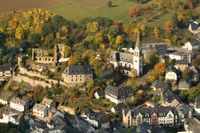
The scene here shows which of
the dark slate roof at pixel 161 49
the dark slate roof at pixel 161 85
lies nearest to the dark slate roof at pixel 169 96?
the dark slate roof at pixel 161 85

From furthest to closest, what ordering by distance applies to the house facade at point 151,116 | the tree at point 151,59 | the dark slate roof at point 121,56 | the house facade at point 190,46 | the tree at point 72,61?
the house facade at point 190,46 → the tree at point 151,59 → the dark slate roof at point 121,56 → the tree at point 72,61 → the house facade at point 151,116

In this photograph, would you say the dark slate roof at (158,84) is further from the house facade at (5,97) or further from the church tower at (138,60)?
the house facade at (5,97)

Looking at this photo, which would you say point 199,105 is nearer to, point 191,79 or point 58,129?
point 191,79

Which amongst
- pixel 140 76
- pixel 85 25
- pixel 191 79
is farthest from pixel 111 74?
pixel 85 25

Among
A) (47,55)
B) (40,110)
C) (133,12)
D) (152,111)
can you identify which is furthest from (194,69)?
(133,12)

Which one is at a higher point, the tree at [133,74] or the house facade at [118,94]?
the tree at [133,74]

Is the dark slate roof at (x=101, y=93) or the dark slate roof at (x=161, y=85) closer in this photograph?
the dark slate roof at (x=101, y=93)
